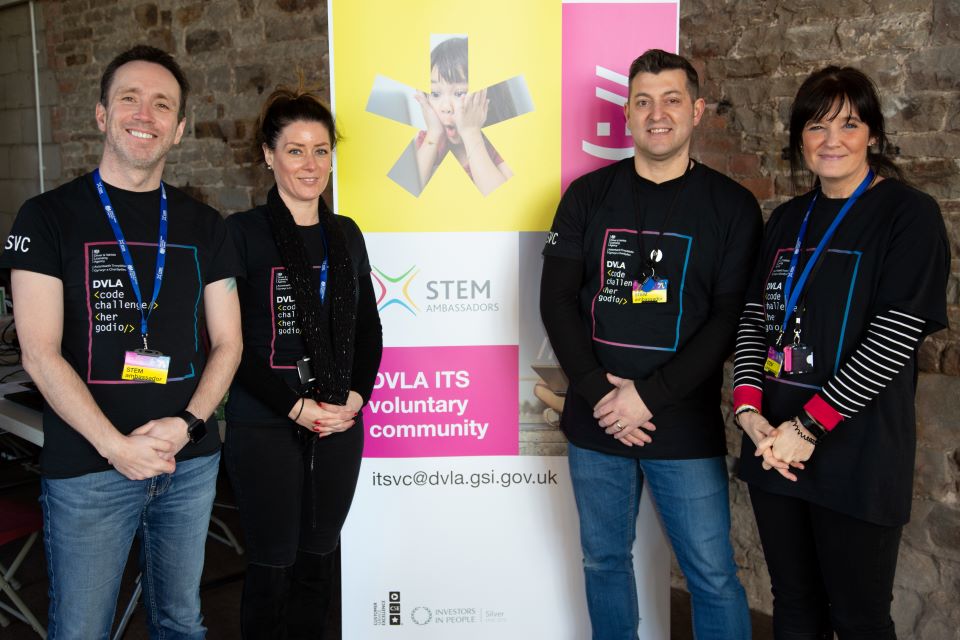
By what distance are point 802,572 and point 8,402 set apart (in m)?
2.63

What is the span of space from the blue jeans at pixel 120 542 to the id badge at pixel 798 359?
1.29 metres

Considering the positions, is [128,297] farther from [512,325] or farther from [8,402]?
[8,402]

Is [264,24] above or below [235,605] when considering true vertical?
above

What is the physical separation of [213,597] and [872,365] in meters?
2.55

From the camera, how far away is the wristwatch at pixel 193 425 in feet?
5.57

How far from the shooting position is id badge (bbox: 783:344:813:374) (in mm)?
1699

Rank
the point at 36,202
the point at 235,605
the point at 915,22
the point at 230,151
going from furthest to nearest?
1. the point at 230,151
2. the point at 235,605
3. the point at 915,22
4. the point at 36,202

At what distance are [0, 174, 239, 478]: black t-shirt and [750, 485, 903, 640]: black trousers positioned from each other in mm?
1311

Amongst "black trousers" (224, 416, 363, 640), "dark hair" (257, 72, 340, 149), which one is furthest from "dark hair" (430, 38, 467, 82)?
"black trousers" (224, 416, 363, 640)

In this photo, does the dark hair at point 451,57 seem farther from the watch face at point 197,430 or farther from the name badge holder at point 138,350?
the watch face at point 197,430

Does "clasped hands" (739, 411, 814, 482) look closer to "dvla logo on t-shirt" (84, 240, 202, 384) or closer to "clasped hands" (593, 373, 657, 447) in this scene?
"clasped hands" (593, 373, 657, 447)

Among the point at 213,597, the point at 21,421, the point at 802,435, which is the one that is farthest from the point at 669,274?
the point at 213,597

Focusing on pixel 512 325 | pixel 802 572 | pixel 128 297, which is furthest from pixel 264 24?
pixel 802 572

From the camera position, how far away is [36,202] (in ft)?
5.24
